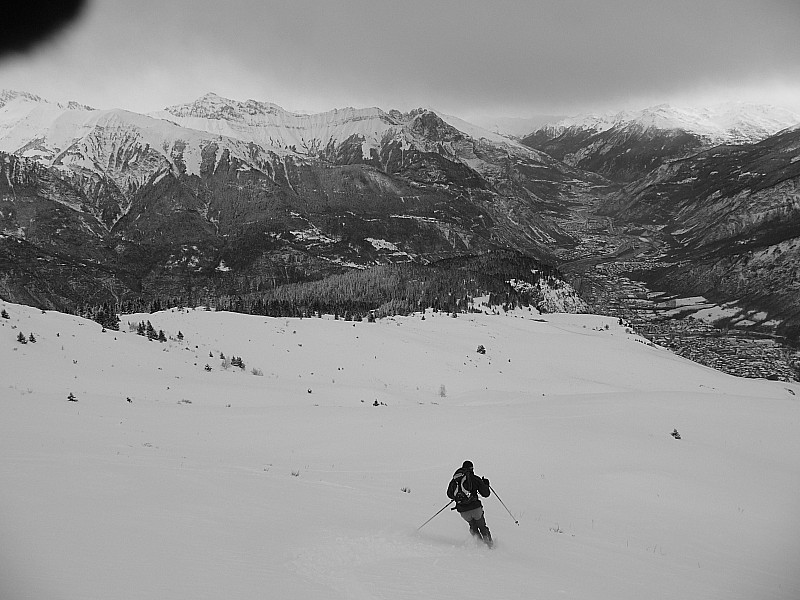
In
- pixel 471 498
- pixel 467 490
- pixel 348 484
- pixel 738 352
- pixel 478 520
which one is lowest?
pixel 738 352

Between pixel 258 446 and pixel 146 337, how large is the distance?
74.3 feet

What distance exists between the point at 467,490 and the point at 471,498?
16 centimetres

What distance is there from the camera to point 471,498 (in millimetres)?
10492

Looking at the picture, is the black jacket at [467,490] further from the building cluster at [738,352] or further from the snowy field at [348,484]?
the building cluster at [738,352]

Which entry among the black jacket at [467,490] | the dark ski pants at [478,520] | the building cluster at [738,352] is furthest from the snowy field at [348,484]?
the building cluster at [738,352]

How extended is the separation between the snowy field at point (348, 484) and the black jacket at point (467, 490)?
0.78 m

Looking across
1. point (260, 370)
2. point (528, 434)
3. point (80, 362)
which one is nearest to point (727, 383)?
point (528, 434)

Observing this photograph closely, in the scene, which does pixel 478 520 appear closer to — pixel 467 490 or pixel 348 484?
pixel 467 490

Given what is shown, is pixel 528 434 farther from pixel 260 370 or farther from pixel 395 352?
pixel 395 352

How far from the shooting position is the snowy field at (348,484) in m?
6.94

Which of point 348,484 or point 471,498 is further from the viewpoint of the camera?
point 348,484

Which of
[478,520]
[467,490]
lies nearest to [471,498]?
[467,490]

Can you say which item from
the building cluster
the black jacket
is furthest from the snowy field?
the building cluster

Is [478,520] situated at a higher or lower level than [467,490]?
lower
